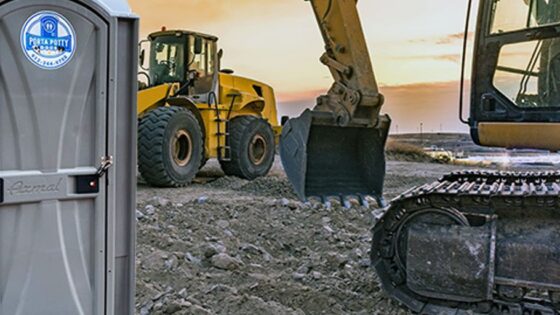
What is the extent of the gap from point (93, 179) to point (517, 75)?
10.00 ft

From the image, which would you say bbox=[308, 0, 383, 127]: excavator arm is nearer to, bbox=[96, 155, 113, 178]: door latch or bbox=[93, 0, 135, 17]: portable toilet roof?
bbox=[93, 0, 135, 17]: portable toilet roof

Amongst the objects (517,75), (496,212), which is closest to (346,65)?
(517,75)

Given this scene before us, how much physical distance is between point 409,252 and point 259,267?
1.23 meters

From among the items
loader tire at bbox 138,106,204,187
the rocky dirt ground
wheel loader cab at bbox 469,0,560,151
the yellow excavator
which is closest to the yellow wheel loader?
loader tire at bbox 138,106,204,187

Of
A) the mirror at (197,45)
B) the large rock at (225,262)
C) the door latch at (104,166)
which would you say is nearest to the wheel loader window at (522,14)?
the large rock at (225,262)

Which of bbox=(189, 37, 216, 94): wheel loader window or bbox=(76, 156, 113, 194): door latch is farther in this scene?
bbox=(189, 37, 216, 94): wheel loader window

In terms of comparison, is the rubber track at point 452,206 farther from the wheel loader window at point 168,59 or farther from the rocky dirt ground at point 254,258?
the wheel loader window at point 168,59

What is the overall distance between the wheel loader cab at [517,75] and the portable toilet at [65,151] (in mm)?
2702

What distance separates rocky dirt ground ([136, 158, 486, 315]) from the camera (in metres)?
3.63

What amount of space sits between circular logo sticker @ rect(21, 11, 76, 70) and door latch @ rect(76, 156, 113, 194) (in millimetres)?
404

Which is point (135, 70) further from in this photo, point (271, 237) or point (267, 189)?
point (267, 189)

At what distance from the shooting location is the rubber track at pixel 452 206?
3.46 metres

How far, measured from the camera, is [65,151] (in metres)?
2.32

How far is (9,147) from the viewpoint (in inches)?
87.4
